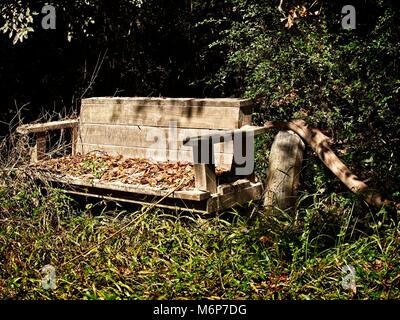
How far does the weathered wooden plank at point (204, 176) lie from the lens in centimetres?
539

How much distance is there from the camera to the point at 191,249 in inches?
187

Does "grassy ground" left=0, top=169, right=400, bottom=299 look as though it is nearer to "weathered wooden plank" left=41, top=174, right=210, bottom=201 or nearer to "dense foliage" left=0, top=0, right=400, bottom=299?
"dense foliage" left=0, top=0, right=400, bottom=299

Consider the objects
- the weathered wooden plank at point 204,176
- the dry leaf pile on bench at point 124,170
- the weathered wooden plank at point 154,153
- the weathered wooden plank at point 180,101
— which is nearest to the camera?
the weathered wooden plank at point 204,176

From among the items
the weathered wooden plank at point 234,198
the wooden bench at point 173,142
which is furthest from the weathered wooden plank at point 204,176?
the weathered wooden plank at point 234,198

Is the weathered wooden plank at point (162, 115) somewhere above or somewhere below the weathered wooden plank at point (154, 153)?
above

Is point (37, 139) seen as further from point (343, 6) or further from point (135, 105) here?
point (343, 6)

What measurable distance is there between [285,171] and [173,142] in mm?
1212

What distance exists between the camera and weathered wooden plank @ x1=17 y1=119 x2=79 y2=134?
659 centimetres

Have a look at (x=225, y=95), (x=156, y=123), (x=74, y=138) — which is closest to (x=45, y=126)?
(x=74, y=138)

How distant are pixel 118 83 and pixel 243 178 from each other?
391cm

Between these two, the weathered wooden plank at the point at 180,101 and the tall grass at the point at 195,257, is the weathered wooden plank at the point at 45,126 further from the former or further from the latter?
the tall grass at the point at 195,257

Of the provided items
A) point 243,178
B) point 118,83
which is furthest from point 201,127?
point 118,83

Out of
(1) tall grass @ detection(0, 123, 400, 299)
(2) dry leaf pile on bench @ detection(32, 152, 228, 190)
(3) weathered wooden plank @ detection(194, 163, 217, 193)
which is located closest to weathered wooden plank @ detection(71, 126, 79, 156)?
(2) dry leaf pile on bench @ detection(32, 152, 228, 190)
